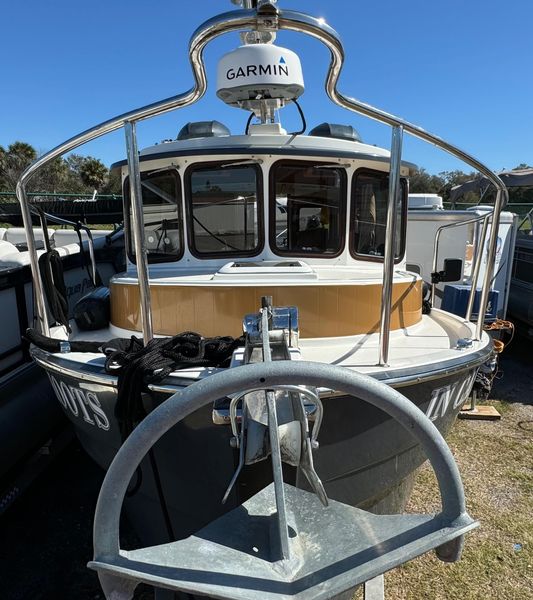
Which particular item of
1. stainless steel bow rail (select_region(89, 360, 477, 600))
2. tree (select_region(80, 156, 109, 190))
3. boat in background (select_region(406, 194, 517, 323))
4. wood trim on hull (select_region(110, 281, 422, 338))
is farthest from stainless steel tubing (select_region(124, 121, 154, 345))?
tree (select_region(80, 156, 109, 190))

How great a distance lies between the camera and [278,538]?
125cm

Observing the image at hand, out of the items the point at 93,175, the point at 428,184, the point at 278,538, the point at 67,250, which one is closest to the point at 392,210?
the point at 278,538

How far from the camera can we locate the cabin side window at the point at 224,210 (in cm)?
321

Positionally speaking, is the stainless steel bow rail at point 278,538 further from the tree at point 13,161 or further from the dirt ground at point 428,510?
the tree at point 13,161

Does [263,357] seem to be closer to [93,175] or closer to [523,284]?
[523,284]

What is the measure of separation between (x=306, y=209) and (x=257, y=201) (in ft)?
1.19

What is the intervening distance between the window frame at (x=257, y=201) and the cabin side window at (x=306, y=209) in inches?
3.1

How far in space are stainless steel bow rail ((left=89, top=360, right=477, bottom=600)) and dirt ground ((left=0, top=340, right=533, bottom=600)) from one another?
5.73ft

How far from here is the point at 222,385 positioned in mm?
1078

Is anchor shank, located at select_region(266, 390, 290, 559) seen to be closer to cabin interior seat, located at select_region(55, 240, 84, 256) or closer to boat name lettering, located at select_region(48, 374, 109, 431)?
boat name lettering, located at select_region(48, 374, 109, 431)

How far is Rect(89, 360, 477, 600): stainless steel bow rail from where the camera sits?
1091mm

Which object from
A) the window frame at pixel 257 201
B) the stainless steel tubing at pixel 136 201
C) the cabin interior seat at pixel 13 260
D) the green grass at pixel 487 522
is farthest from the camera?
the cabin interior seat at pixel 13 260

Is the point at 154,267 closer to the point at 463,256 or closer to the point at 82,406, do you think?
the point at 82,406

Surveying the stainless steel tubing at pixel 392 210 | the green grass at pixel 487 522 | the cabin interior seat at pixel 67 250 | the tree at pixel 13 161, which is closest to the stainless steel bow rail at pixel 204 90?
the stainless steel tubing at pixel 392 210
